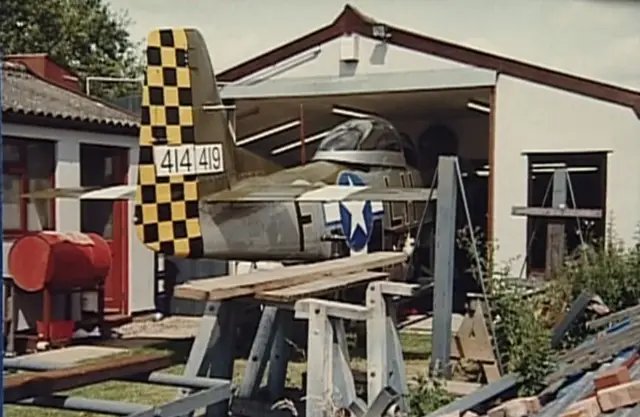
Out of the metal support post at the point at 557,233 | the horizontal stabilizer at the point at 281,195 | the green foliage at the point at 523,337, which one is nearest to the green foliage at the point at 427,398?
the green foliage at the point at 523,337

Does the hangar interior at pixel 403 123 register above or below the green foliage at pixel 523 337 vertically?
above

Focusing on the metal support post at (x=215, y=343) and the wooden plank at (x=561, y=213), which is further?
the wooden plank at (x=561, y=213)

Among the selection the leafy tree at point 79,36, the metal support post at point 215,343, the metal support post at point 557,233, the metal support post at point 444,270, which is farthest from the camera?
the leafy tree at point 79,36

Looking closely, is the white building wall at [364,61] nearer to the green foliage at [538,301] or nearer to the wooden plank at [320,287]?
the green foliage at [538,301]

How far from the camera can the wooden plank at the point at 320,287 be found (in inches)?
188

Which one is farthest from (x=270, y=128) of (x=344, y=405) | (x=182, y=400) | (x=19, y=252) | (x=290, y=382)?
(x=182, y=400)

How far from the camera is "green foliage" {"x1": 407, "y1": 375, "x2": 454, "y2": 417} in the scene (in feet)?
14.6

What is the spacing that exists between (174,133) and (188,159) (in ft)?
0.96

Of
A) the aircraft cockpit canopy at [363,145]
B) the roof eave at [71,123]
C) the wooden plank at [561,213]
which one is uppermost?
the roof eave at [71,123]

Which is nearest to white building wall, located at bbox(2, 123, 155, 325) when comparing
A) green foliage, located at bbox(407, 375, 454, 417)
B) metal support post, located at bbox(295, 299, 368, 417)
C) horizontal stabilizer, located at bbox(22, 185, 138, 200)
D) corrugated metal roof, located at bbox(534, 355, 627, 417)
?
horizontal stabilizer, located at bbox(22, 185, 138, 200)

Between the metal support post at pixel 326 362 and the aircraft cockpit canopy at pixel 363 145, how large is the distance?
505cm

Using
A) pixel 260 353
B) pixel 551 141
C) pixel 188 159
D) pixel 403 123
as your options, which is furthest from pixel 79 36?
pixel 260 353

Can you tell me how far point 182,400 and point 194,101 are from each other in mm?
4626

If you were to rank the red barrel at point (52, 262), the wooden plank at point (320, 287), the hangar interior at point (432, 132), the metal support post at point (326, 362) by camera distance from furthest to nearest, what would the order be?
the hangar interior at point (432, 132), the red barrel at point (52, 262), the wooden plank at point (320, 287), the metal support post at point (326, 362)
